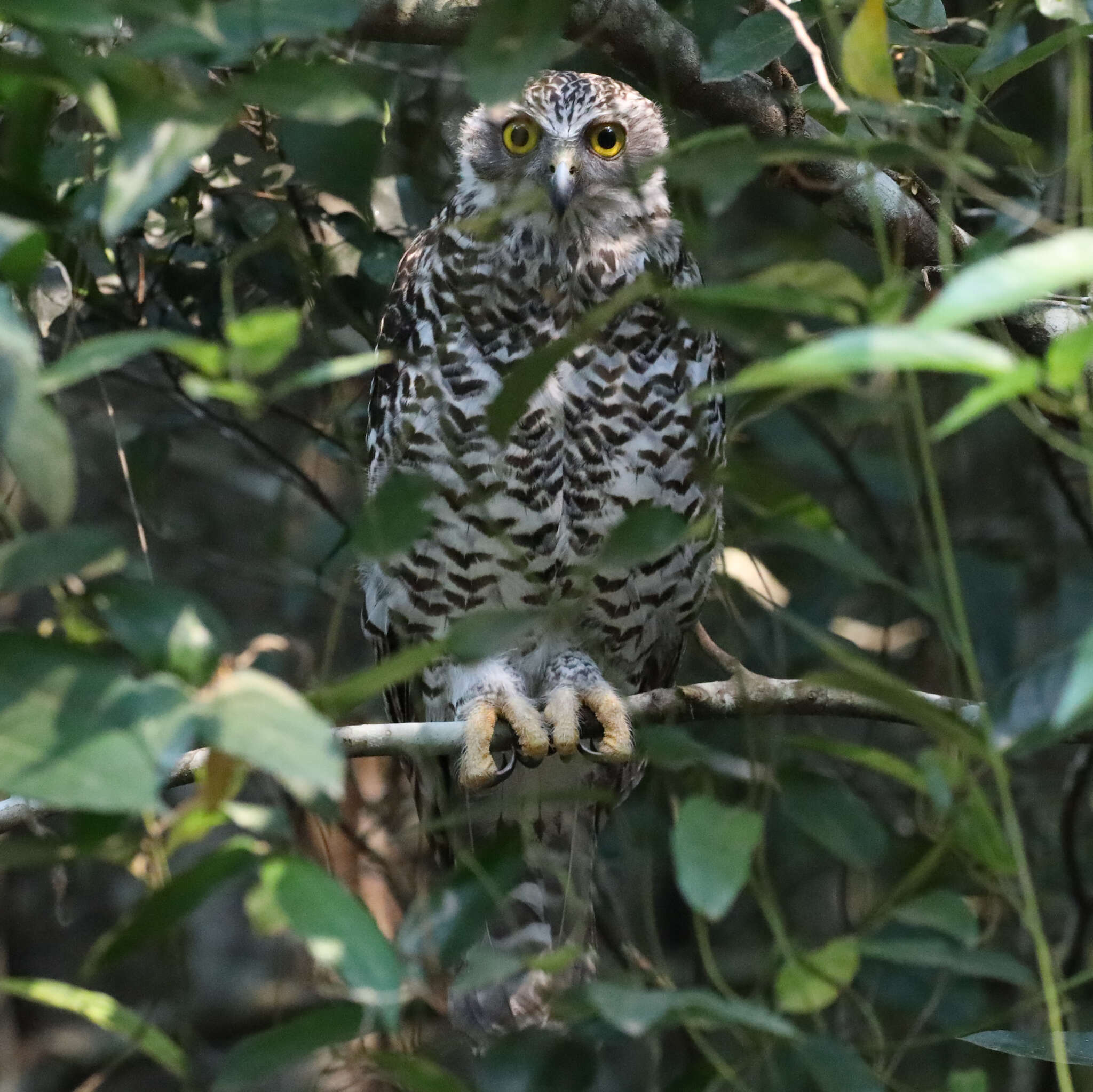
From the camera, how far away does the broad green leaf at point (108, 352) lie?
773 millimetres

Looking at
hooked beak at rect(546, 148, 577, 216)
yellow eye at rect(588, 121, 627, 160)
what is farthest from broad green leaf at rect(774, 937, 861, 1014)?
yellow eye at rect(588, 121, 627, 160)

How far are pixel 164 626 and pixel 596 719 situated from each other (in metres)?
1.48

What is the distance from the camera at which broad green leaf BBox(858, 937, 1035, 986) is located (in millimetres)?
1070

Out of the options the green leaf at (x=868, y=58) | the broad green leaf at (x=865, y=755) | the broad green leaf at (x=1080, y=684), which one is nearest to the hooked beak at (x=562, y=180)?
the green leaf at (x=868, y=58)

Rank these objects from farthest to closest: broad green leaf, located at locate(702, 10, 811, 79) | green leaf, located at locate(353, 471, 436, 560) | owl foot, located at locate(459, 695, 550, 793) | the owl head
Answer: the owl head, owl foot, located at locate(459, 695, 550, 793), broad green leaf, located at locate(702, 10, 811, 79), green leaf, located at locate(353, 471, 436, 560)

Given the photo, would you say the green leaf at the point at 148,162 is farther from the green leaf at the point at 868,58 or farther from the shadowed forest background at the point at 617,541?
the green leaf at the point at 868,58

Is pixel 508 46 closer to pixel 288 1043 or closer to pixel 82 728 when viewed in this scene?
pixel 82 728

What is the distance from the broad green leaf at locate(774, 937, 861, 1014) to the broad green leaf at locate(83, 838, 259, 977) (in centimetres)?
41

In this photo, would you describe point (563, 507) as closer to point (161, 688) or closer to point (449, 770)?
point (449, 770)

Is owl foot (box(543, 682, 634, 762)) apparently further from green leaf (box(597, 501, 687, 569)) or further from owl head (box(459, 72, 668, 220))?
green leaf (box(597, 501, 687, 569))

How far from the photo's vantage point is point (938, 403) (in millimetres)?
3111

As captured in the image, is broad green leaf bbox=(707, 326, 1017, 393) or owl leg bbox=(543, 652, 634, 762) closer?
broad green leaf bbox=(707, 326, 1017, 393)

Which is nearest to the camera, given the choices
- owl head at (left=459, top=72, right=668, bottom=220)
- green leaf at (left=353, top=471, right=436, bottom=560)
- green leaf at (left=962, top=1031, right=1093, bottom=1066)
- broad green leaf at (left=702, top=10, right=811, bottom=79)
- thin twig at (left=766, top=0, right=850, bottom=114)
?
green leaf at (left=353, top=471, right=436, bottom=560)

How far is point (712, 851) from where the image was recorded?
0.93 metres
